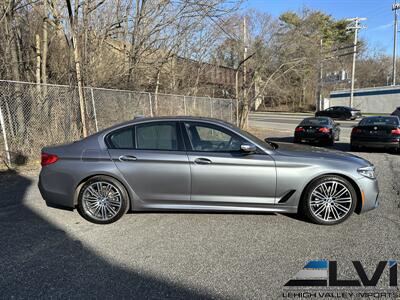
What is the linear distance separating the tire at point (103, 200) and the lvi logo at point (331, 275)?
2495 mm

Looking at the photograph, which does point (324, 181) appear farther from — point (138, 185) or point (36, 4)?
point (36, 4)

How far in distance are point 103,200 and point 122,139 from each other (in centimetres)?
94

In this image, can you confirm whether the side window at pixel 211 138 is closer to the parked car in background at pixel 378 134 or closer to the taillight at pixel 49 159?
the taillight at pixel 49 159

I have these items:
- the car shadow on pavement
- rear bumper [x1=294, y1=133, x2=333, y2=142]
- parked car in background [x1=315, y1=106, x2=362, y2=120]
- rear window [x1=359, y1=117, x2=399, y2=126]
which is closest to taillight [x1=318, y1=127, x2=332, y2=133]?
rear bumper [x1=294, y1=133, x2=333, y2=142]

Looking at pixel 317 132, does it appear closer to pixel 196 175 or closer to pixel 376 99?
pixel 196 175

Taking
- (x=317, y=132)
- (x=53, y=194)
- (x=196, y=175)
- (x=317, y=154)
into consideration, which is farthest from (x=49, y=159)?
(x=317, y=132)

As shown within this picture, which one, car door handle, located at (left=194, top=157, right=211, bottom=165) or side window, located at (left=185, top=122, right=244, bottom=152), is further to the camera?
side window, located at (left=185, top=122, right=244, bottom=152)

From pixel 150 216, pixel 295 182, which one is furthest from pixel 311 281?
pixel 150 216

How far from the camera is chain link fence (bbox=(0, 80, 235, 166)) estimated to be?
7.58 m

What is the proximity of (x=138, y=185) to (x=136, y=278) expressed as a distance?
146cm

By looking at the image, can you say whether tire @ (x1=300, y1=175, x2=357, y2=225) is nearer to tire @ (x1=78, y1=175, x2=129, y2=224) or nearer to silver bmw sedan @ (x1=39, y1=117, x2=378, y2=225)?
silver bmw sedan @ (x1=39, y1=117, x2=378, y2=225)

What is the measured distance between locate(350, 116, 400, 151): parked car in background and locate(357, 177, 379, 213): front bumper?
7264mm

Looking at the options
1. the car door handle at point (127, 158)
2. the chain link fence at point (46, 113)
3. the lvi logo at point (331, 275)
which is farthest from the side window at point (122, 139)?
the chain link fence at point (46, 113)

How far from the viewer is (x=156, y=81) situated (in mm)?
14273
